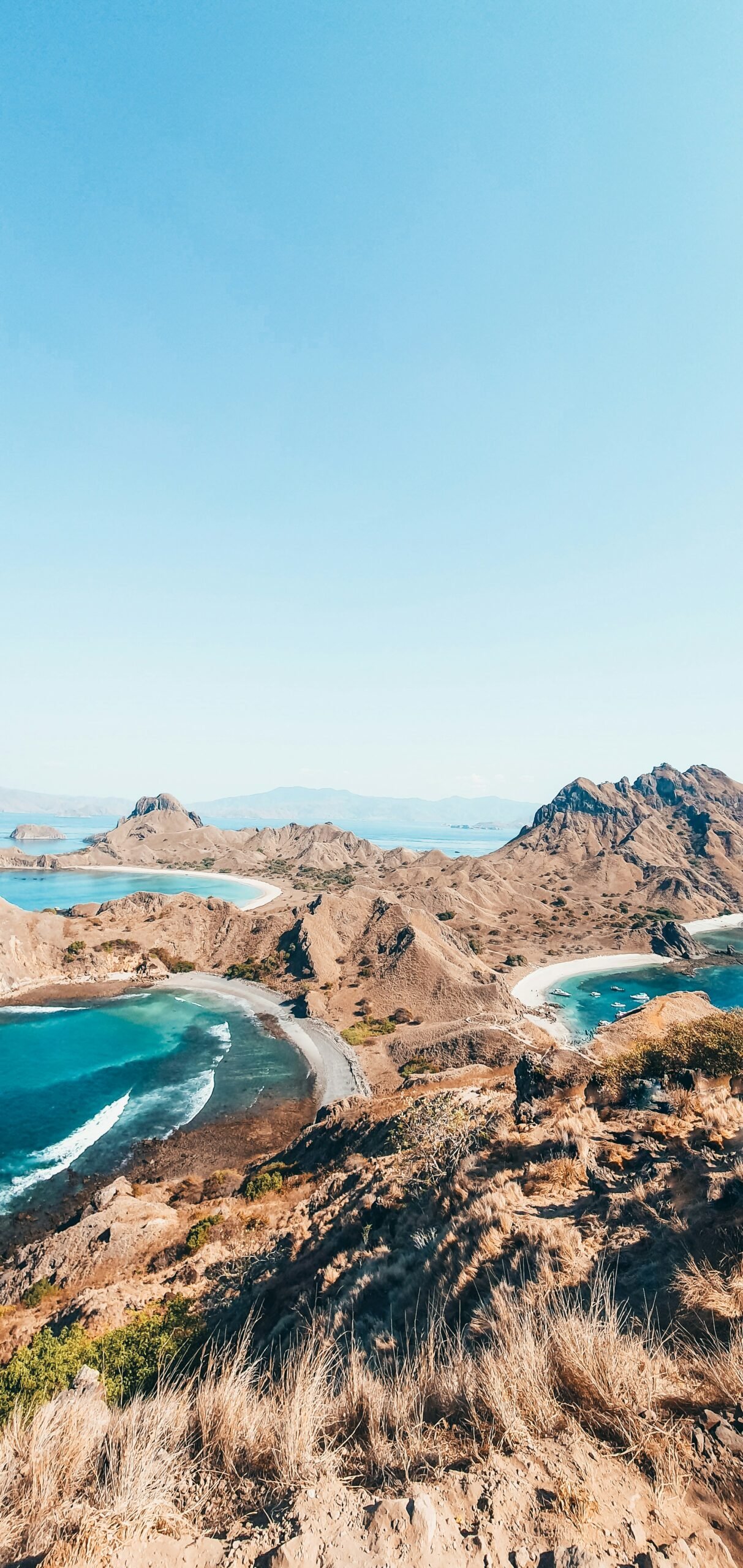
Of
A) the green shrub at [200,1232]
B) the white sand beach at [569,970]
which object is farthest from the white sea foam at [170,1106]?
the white sand beach at [569,970]

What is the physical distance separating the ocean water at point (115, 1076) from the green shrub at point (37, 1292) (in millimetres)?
12123

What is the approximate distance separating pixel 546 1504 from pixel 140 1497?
360 centimetres

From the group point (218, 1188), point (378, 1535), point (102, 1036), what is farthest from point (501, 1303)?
point (102, 1036)

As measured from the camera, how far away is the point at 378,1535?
15.8ft

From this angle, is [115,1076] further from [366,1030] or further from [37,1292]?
[37,1292]

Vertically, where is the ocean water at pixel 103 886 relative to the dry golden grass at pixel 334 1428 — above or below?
below

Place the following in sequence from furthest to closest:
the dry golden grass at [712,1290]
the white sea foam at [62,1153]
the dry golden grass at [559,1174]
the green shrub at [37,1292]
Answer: the white sea foam at [62,1153]
the green shrub at [37,1292]
the dry golden grass at [559,1174]
the dry golden grass at [712,1290]

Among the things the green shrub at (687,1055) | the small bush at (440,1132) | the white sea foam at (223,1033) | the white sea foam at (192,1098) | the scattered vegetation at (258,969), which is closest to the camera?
the small bush at (440,1132)

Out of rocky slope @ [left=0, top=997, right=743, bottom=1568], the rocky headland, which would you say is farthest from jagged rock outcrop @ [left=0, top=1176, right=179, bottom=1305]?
rocky slope @ [left=0, top=997, right=743, bottom=1568]

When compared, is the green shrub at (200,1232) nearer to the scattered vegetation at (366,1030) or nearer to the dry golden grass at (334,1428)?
the dry golden grass at (334,1428)

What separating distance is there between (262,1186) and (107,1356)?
14951mm

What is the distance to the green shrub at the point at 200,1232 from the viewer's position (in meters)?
23.4

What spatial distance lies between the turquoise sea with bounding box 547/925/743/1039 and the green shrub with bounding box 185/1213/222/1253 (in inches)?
2064

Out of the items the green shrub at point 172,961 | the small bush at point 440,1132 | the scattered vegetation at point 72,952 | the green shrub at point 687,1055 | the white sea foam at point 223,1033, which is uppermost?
the green shrub at point 687,1055
